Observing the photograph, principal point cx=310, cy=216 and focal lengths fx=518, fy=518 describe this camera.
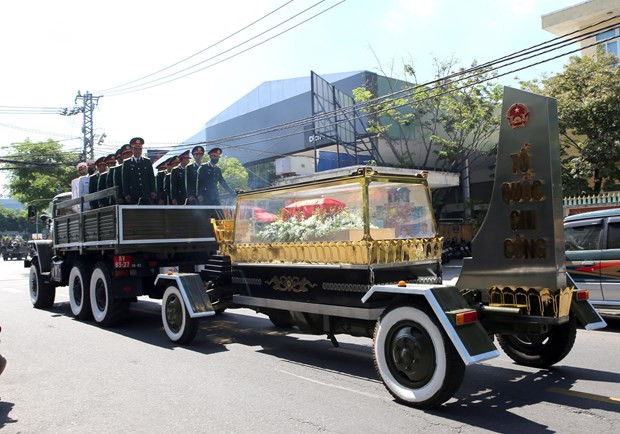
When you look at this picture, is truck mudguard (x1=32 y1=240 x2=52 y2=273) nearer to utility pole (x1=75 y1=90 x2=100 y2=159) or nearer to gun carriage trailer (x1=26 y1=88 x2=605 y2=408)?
gun carriage trailer (x1=26 y1=88 x2=605 y2=408)

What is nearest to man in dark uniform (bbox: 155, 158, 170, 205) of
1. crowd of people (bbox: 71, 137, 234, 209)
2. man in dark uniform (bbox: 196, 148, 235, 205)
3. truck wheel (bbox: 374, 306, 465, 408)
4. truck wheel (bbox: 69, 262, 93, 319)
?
crowd of people (bbox: 71, 137, 234, 209)

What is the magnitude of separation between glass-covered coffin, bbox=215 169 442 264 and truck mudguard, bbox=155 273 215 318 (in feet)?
2.43

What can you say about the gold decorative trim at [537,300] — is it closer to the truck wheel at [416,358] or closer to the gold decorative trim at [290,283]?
the truck wheel at [416,358]

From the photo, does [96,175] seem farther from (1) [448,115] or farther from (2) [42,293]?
(1) [448,115]

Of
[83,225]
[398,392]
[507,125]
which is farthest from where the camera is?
[83,225]

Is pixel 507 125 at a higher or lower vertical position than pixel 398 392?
higher

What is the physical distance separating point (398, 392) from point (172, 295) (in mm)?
4438

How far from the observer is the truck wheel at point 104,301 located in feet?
30.4

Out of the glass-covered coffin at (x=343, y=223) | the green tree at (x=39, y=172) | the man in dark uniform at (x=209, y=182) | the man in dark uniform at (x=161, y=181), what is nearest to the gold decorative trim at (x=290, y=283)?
the glass-covered coffin at (x=343, y=223)

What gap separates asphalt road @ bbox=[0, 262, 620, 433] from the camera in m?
4.41

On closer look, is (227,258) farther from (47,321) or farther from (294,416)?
(47,321)

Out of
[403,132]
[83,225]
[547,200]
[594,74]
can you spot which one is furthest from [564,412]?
[403,132]

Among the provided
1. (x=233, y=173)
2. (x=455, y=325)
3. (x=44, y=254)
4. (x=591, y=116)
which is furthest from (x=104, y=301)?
(x=233, y=173)

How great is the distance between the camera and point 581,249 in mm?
8336
